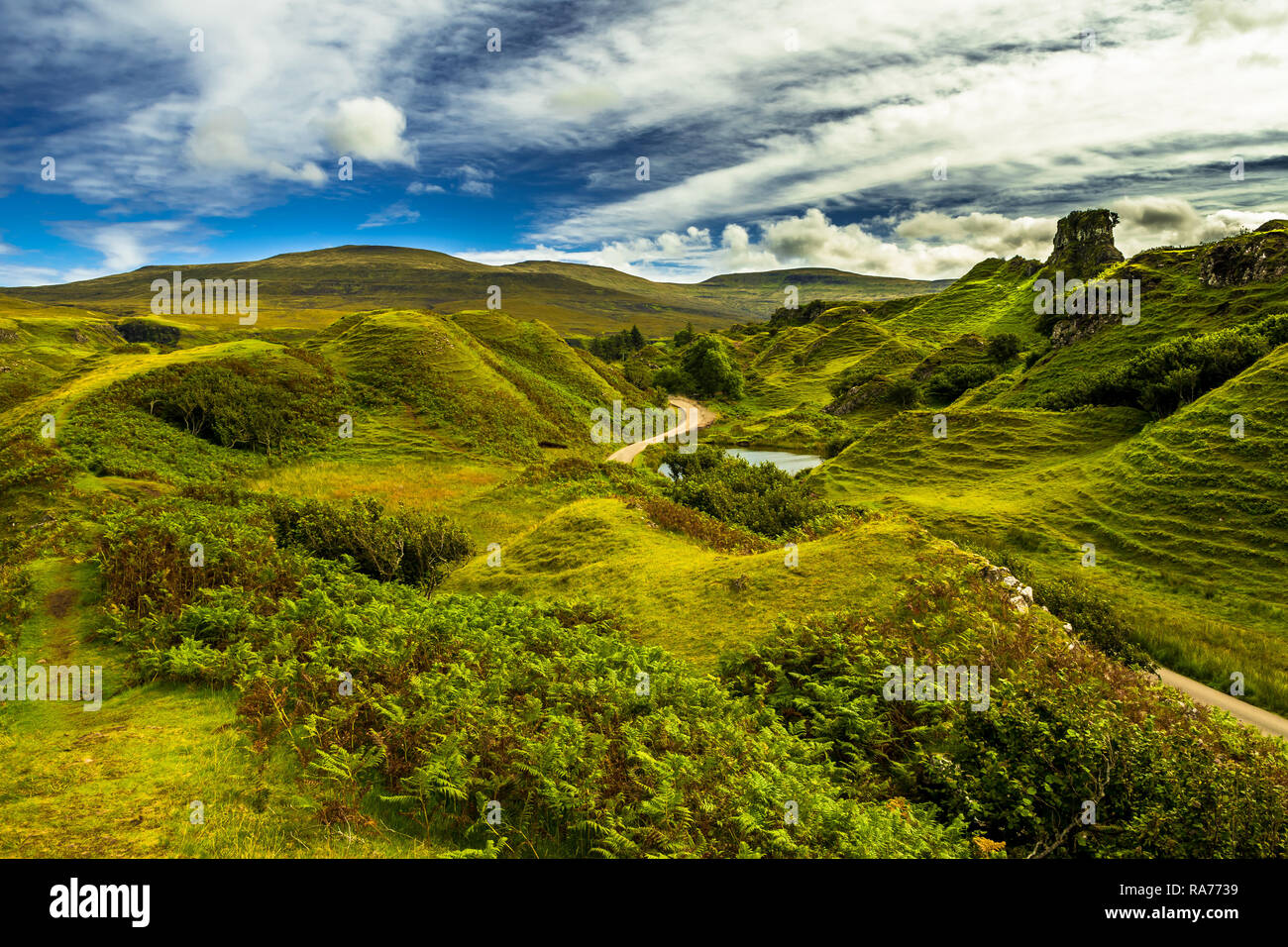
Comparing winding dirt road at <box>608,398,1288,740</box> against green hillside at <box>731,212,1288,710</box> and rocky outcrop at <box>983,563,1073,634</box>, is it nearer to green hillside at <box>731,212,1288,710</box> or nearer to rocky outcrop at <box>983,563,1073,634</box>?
green hillside at <box>731,212,1288,710</box>

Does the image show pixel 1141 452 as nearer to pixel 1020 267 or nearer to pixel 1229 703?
pixel 1229 703

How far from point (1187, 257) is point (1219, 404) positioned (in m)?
51.0

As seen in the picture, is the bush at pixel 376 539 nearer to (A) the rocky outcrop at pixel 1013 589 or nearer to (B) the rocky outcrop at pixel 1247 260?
(A) the rocky outcrop at pixel 1013 589

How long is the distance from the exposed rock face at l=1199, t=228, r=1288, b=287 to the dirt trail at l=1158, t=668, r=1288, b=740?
202ft

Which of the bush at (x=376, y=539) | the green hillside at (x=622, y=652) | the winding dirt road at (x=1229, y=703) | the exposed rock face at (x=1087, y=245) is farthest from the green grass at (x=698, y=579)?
the exposed rock face at (x=1087, y=245)

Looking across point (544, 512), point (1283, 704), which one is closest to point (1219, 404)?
point (1283, 704)

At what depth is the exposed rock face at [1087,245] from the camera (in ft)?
355

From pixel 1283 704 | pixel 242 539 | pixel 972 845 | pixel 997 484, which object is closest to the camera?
pixel 972 845

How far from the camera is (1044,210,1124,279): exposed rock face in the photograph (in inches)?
4254

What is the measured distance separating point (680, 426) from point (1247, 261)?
6644cm

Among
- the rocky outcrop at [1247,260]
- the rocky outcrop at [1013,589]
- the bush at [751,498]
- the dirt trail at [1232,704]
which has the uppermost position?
the rocky outcrop at [1247,260]

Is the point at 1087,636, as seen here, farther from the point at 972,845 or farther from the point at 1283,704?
the point at 972,845

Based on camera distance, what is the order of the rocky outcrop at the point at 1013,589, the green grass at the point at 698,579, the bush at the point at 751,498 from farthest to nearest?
the bush at the point at 751,498, the green grass at the point at 698,579, the rocky outcrop at the point at 1013,589
